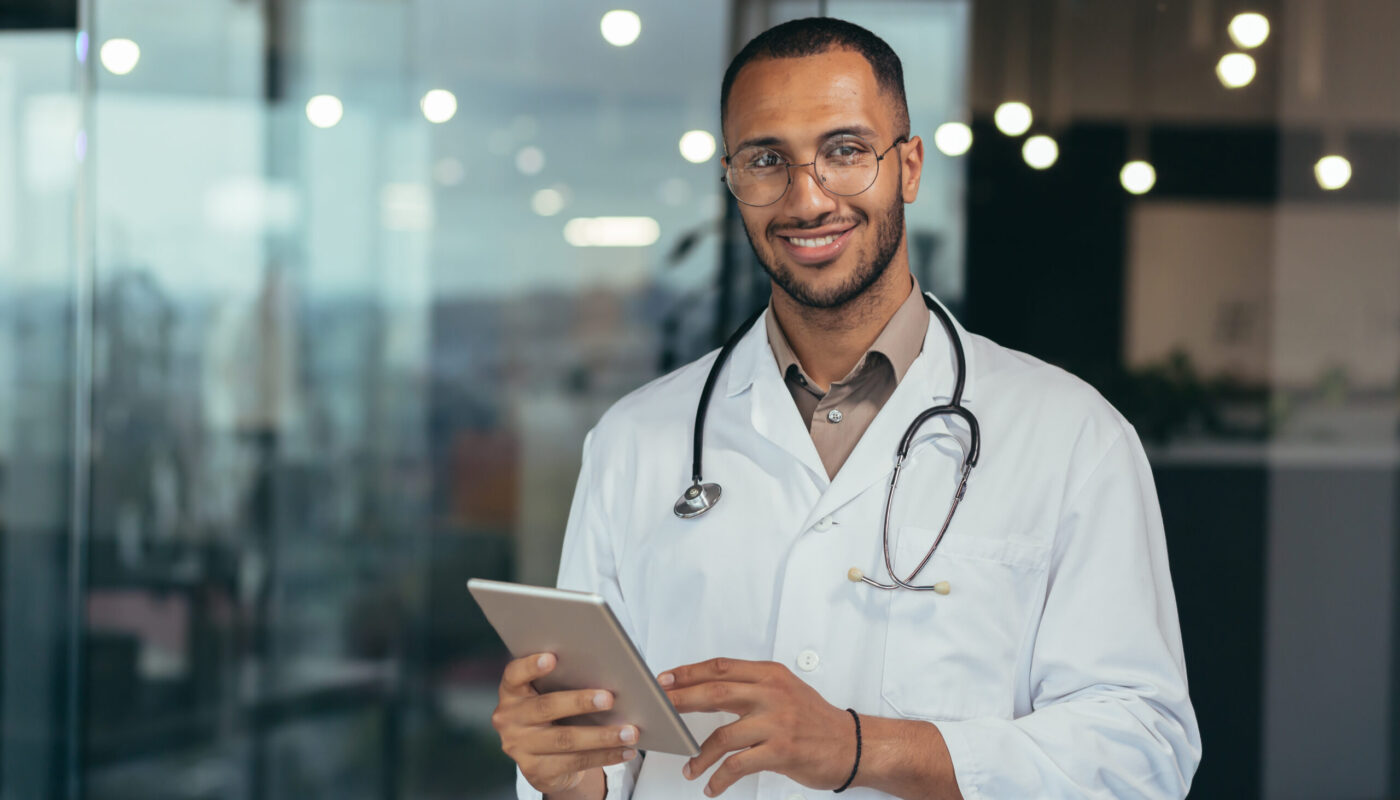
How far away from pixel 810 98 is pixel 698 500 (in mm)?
505

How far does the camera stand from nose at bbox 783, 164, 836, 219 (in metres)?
1.35

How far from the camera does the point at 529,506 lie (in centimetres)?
282

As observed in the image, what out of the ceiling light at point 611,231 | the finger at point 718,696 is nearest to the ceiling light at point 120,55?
the ceiling light at point 611,231

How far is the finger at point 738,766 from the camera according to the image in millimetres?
1107

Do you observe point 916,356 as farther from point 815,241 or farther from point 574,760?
point 574,760

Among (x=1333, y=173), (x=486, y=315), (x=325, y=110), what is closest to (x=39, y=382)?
(x=325, y=110)

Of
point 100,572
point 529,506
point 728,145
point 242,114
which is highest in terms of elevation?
point 242,114

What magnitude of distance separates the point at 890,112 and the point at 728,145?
0.20 metres

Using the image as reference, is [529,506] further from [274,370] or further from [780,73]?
[780,73]

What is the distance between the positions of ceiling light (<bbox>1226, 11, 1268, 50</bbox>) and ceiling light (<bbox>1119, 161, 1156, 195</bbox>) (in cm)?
32

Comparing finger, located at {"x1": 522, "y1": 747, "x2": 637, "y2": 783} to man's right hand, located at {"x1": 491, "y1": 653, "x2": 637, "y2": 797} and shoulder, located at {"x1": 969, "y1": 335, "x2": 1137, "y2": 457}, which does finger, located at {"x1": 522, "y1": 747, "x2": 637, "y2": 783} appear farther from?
shoulder, located at {"x1": 969, "y1": 335, "x2": 1137, "y2": 457}

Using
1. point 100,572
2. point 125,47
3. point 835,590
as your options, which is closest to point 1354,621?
point 835,590

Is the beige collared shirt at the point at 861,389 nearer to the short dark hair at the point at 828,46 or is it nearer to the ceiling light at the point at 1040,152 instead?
the short dark hair at the point at 828,46

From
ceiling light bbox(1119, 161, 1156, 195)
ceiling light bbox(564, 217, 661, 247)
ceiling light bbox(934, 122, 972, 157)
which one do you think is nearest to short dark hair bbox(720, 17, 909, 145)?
ceiling light bbox(934, 122, 972, 157)
